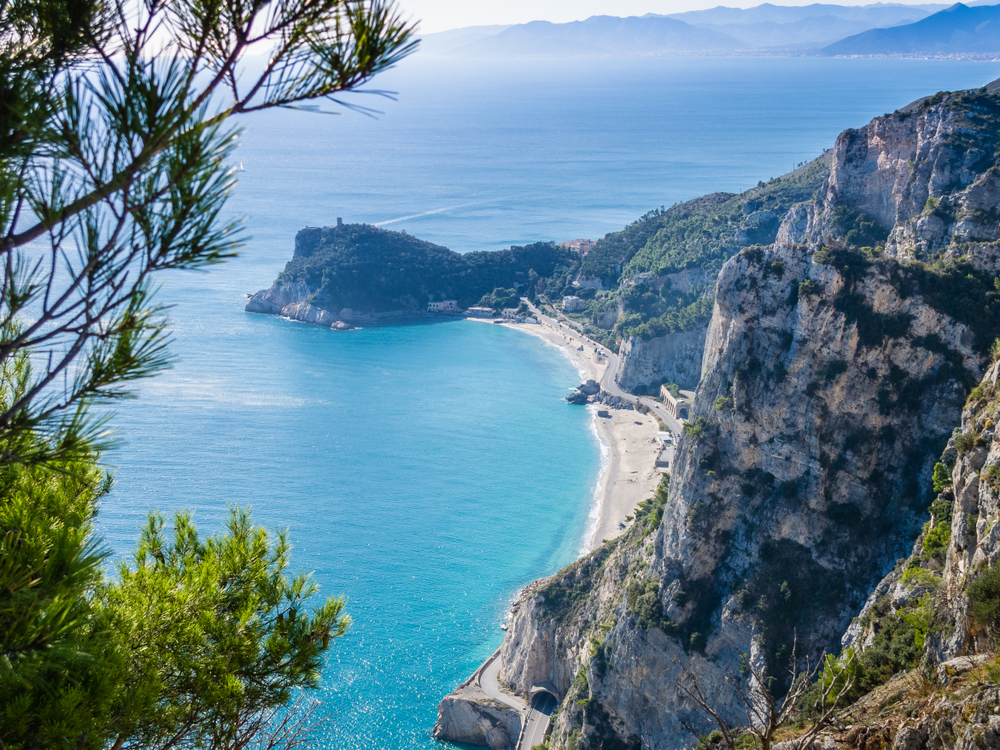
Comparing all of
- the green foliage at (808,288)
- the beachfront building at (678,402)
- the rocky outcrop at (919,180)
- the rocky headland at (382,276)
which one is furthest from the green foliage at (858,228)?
the rocky headland at (382,276)

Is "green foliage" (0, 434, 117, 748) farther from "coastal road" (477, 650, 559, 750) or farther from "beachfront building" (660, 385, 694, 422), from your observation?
"beachfront building" (660, 385, 694, 422)

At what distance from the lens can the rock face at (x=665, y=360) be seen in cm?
5597

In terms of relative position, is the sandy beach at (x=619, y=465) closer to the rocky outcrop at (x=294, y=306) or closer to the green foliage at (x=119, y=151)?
the rocky outcrop at (x=294, y=306)

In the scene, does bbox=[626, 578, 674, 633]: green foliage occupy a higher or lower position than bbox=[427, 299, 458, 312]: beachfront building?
lower

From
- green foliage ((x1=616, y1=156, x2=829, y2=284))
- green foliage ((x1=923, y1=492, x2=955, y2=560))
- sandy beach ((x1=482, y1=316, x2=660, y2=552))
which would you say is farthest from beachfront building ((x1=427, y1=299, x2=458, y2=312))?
green foliage ((x1=923, y1=492, x2=955, y2=560))

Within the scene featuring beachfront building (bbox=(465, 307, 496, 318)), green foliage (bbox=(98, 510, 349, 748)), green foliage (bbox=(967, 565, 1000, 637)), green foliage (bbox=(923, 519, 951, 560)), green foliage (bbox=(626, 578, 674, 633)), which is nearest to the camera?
green foliage (bbox=(98, 510, 349, 748))

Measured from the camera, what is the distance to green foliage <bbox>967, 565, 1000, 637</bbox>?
9.88 m

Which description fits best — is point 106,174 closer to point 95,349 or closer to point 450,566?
point 95,349

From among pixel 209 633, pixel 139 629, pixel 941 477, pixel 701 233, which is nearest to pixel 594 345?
pixel 701 233

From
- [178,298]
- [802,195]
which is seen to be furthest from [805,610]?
[178,298]

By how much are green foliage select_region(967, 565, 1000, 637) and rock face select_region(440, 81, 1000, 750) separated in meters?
9.76

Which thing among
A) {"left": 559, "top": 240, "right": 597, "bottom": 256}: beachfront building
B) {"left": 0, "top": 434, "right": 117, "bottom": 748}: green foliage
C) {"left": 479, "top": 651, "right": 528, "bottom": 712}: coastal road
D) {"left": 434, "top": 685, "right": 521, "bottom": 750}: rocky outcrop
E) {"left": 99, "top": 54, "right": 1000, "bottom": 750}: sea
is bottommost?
{"left": 434, "top": 685, "right": 521, "bottom": 750}: rocky outcrop

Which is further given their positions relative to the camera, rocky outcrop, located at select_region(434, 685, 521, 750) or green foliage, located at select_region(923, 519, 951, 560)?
rocky outcrop, located at select_region(434, 685, 521, 750)

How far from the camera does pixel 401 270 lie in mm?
81188
